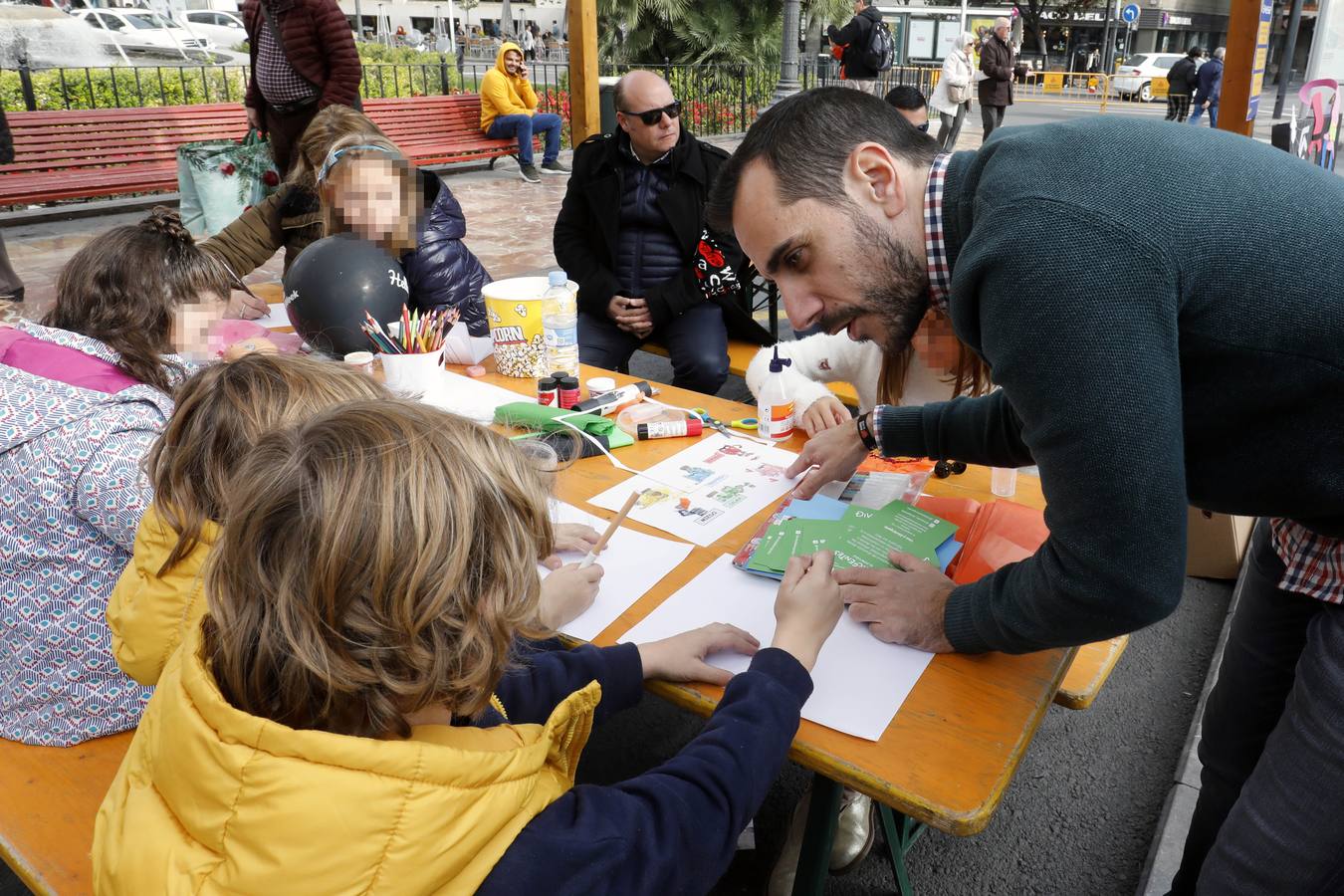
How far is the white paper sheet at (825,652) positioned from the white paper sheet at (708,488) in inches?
6.6

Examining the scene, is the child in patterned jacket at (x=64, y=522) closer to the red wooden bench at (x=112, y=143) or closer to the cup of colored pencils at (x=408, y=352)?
the cup of colored pencils at (x=408, y=352)

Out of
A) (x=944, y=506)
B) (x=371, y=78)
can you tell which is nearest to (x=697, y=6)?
(x=371, y=78)

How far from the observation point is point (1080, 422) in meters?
0.98

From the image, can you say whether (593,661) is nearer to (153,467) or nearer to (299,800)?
(299,800)

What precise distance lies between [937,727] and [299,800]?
2.57 ft

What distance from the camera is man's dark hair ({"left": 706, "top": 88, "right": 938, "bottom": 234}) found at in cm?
132

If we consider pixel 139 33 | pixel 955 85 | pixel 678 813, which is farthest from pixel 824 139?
pixel 139 33

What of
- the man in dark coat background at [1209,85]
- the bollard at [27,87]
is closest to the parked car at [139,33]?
the bollard at [27,87]

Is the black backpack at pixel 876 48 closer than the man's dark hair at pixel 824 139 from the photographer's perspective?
No

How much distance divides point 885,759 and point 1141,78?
90.4ft

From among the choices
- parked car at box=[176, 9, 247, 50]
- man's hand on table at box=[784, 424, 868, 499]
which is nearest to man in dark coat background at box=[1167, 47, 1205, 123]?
man's hand on table at box=[784, 424, 868, 499]

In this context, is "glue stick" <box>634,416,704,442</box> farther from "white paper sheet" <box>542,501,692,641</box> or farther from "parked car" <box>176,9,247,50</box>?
"parked car" <box>176,9,247,50</box>

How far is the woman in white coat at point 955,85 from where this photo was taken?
1107cm

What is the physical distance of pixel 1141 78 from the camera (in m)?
23.9
